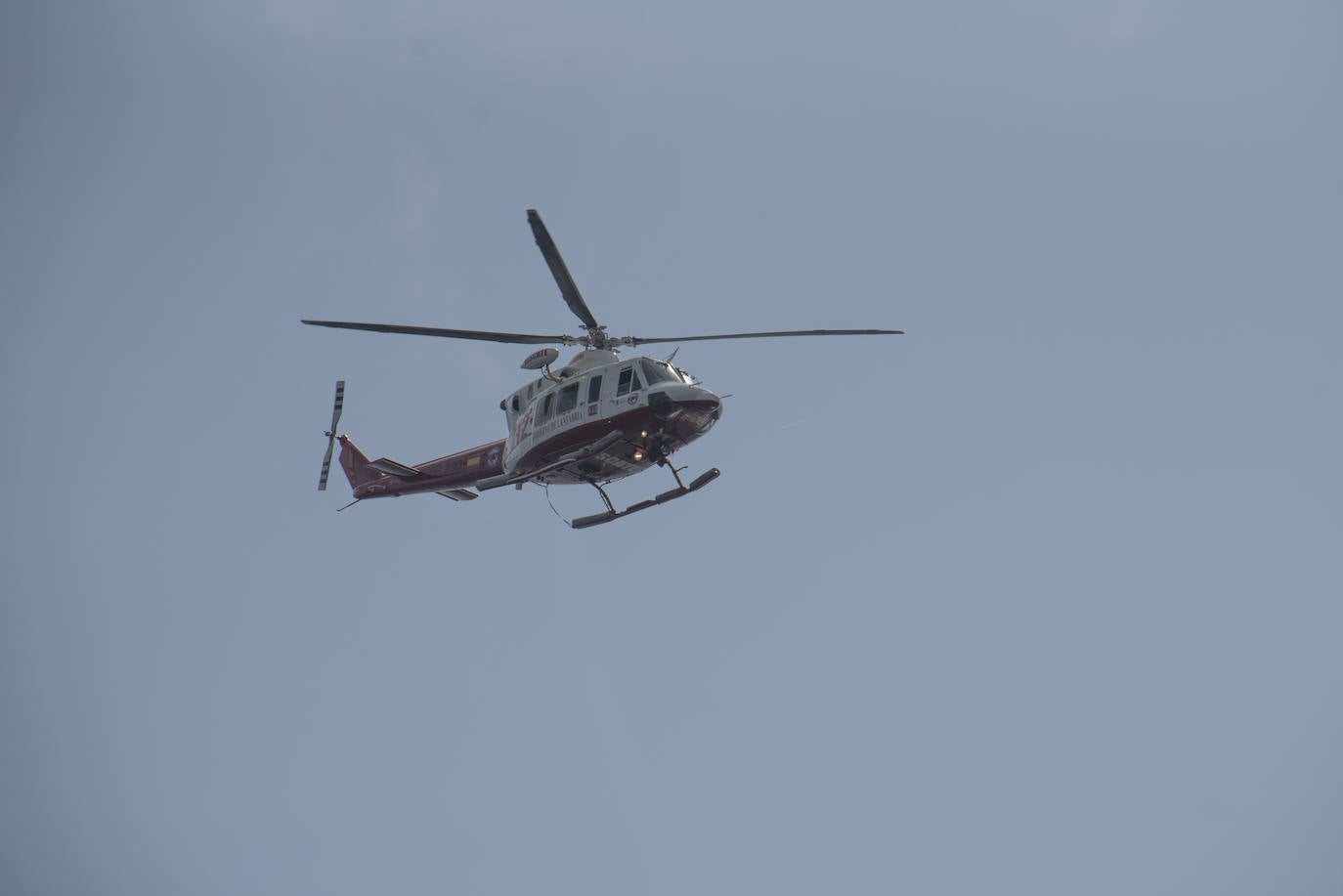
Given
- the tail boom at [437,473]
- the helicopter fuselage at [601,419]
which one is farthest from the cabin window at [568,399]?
the tail boom at [437,473]

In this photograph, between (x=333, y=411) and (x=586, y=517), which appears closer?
(x=586, y=517)

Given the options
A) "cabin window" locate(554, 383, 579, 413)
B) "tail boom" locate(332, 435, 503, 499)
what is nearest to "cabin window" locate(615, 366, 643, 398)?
"cabin window" locate(554, 383, 579, 413)

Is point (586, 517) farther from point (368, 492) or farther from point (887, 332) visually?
point (368, 492)

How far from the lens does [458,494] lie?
33.5 m

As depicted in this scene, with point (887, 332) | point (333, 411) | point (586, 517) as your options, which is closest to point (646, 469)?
point (586, 517)

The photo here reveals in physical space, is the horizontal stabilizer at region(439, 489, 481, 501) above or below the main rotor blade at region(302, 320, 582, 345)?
below

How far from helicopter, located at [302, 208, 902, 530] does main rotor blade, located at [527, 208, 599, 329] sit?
0.07 ft

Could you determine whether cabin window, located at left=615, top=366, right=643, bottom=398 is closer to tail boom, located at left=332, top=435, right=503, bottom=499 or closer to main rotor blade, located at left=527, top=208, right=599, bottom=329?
main rotor blade, located at left=527, top=208, right=599, bottom=329

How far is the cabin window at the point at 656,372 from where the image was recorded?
2588 cm

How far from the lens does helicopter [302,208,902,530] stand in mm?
25438

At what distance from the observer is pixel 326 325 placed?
82.9 ft

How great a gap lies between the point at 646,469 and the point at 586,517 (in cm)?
191

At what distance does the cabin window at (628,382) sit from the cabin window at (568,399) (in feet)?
4.30

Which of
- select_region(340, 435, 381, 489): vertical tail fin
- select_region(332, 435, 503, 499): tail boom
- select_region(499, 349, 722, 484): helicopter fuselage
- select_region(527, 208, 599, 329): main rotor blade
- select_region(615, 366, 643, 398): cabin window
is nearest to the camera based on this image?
select_region(527, 208, 599, 329): main rotor blade
